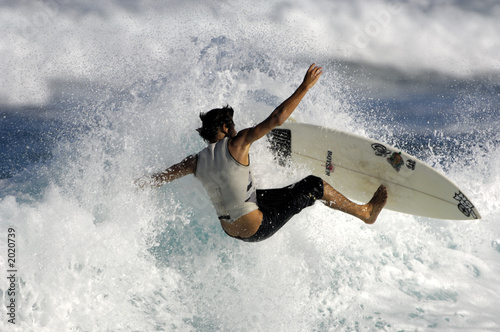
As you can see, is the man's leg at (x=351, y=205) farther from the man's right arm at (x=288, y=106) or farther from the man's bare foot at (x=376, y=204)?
the man's right arm at (x=288, y=106)

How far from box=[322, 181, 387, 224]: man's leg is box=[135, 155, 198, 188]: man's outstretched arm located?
4.48ft

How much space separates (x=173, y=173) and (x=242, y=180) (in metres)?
0.66

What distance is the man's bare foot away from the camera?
4.21 metres

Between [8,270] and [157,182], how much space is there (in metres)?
1.62

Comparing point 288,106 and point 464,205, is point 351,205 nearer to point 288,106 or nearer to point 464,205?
point 464,205

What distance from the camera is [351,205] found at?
4035 mm

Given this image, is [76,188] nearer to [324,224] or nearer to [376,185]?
[324,224]

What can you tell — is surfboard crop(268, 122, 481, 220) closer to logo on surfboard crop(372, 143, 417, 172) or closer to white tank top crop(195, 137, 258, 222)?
logo on surfboard crop(372, 143, 417, 172)

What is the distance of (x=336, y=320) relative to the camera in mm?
3922

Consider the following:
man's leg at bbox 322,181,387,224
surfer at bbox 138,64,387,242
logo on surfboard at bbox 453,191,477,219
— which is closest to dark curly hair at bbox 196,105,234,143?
surfer at bbox 138,64,387,242


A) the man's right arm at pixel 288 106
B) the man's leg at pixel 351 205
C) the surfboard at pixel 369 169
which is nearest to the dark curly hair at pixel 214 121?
the man's right arm at pixel 288 106

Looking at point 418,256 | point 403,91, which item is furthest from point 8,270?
point 403,91

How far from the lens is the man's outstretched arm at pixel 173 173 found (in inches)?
138

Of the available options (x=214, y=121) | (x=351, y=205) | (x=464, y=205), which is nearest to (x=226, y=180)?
(x=214, y=121)
